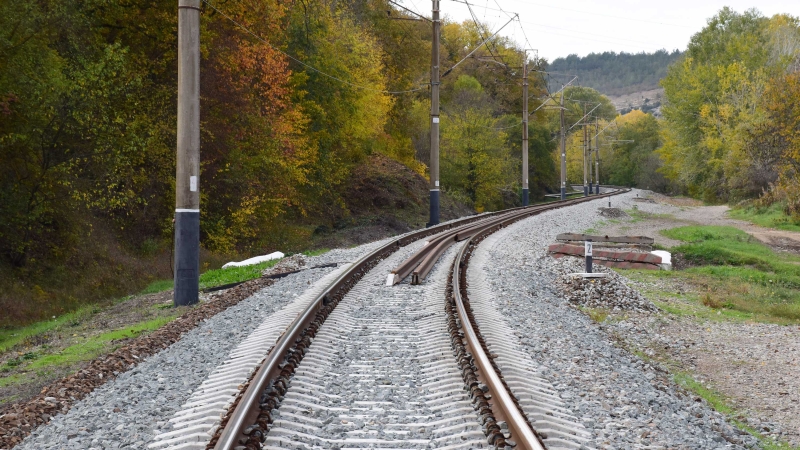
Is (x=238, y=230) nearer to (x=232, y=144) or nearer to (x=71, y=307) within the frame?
(x=232, y=144)

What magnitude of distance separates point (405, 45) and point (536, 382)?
5448 cm

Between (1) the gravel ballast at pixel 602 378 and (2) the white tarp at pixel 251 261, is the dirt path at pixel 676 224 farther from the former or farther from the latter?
(1) the gravel ballast at pixel 602 378

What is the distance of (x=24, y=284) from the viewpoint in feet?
60.6

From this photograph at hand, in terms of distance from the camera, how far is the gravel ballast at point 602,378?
591cm

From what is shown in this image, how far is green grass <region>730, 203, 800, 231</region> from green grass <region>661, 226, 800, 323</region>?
9804 millimetres

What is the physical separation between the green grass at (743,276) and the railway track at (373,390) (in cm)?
701

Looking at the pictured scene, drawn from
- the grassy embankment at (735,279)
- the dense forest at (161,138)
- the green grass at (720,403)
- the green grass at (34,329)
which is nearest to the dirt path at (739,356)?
the green grass at (720,403)

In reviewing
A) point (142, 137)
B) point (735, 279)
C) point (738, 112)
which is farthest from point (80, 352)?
point (738, 112)

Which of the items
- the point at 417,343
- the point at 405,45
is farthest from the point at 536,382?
the point at 405,45

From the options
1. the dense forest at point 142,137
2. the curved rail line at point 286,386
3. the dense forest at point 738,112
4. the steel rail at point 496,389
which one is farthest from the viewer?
the dense forest at point 738,112

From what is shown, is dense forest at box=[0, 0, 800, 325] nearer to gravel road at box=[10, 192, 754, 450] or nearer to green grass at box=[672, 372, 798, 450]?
gravel road at box=[10, 192, 754, 450]

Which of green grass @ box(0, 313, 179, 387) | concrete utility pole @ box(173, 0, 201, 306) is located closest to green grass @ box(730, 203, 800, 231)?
concrete utility pole @ box(173, 0, 201, 306)

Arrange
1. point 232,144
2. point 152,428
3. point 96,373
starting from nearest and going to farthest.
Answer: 1. point 152,428
2. point 96,373
3. point 232,144

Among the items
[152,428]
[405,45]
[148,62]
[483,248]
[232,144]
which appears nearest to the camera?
[152,428]
